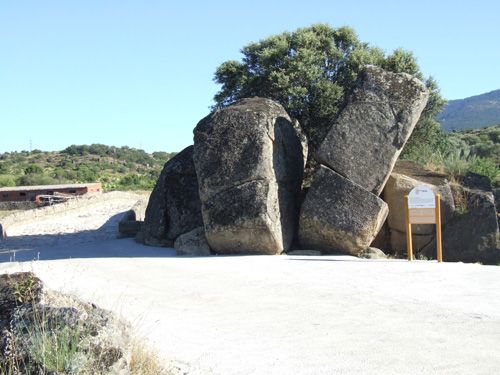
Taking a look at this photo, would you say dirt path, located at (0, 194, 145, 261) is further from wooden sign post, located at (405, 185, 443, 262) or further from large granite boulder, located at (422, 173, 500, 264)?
large granite boulder, located at (422, 173, 500, 264)

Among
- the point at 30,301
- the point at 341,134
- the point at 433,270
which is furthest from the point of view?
the point at 341,134

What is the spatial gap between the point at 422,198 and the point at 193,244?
4968 mm

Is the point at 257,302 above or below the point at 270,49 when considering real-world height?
below

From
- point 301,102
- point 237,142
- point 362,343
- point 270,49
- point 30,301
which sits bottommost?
point 362,343

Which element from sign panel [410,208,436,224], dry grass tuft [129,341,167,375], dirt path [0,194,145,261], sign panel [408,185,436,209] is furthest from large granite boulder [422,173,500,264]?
dry grass tuft [129,341,167,375]

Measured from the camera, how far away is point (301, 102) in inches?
733

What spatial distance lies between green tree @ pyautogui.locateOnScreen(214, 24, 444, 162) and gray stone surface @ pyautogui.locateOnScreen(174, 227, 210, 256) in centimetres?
608

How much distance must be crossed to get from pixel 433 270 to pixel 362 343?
4.38 metres

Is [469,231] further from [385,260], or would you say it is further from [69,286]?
[69,286]

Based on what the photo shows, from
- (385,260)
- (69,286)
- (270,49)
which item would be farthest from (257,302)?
(270,49)

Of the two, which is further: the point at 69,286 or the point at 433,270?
the point at 433,270

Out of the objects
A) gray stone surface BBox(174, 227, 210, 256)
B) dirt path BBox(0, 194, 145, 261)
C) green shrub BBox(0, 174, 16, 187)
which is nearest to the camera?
gray stone surface BBox(174, 227, 210, 256)

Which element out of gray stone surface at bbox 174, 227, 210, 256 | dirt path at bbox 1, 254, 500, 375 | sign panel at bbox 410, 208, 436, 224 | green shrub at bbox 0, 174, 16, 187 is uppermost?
green shrub at bbox 0, 174, 16, 187

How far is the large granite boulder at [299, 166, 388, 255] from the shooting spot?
12.1m
